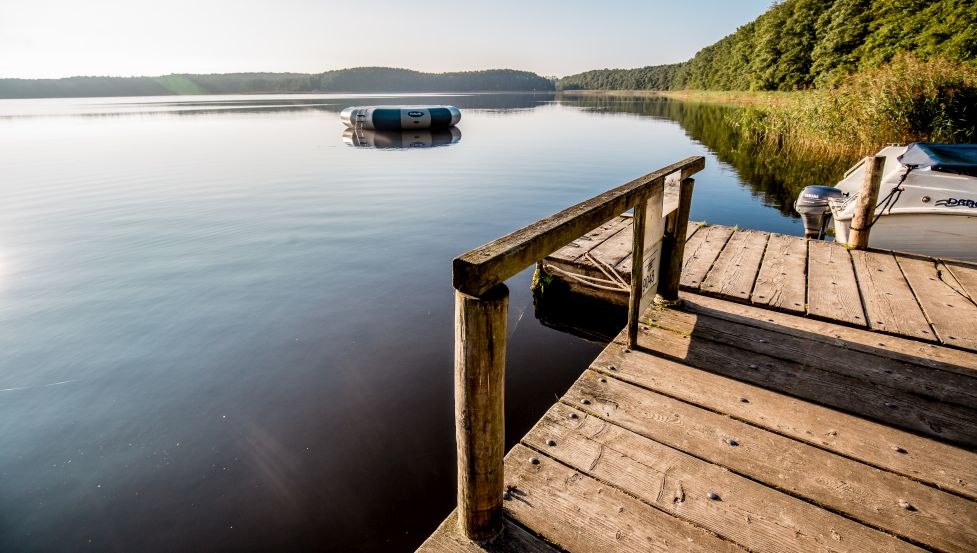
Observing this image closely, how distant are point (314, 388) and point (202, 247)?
6687mm

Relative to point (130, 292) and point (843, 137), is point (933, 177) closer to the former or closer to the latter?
point (843, 137)

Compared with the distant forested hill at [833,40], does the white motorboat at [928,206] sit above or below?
below

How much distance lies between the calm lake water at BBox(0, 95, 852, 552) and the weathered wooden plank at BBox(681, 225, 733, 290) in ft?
4.80

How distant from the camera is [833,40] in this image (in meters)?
45.7

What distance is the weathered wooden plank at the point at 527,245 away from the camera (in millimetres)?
1627

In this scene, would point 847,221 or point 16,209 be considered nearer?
point 847,221

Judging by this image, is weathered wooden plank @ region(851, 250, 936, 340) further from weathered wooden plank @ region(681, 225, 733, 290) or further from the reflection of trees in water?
the reflection of trees in water

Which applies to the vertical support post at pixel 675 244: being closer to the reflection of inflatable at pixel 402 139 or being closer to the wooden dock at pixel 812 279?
the wooden dock at pixel 812 279

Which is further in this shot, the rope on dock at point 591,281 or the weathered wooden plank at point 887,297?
the rope on dock at point 591,281

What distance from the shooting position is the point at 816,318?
4289 millimetres

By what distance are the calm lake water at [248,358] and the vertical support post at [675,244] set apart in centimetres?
159

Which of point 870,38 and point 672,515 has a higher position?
point 870,38

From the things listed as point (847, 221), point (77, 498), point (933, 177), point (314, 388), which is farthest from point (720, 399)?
point (933, 177)

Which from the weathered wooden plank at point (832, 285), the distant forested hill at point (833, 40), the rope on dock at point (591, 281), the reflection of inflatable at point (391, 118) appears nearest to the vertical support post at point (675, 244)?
the rope on dock at point (591, 281)
